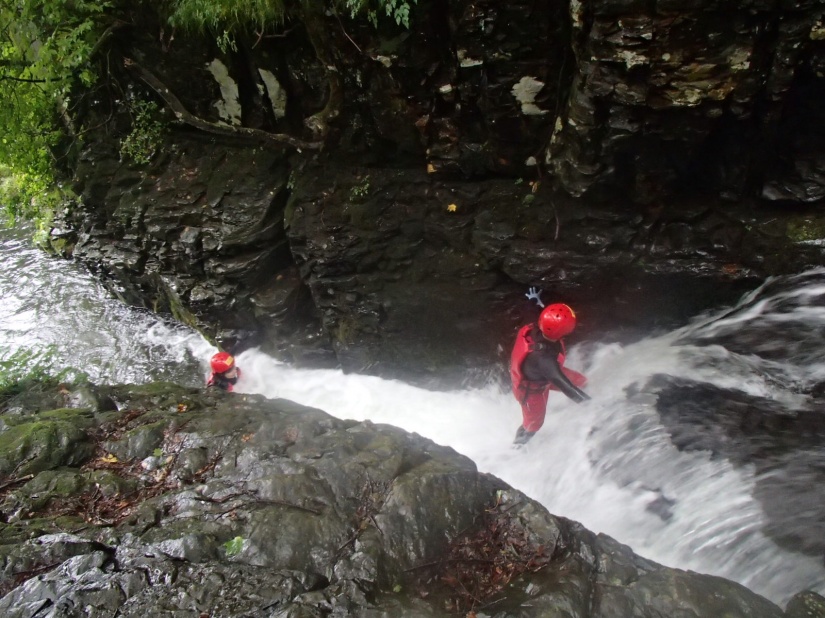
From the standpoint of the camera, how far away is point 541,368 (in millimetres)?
5613

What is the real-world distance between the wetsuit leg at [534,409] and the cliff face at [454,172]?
1204 mm

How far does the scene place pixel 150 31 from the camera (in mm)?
7922

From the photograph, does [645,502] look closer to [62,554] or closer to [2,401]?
[62,554]

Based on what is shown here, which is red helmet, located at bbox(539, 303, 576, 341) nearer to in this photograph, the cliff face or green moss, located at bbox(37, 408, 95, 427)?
the cliff face

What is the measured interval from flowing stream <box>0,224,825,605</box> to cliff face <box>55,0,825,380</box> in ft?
1.34

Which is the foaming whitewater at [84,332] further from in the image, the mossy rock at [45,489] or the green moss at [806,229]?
the green moss at [806,229]

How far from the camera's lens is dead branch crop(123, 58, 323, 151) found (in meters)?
7.89

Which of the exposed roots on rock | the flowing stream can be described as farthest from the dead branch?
the exposed roots on rock

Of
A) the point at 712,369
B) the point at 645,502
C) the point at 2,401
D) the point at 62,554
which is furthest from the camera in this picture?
the point at 2,401

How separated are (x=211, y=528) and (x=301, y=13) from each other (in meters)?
5.85

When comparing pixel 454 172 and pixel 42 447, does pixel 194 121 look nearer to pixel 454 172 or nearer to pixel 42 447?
pixel 454 172

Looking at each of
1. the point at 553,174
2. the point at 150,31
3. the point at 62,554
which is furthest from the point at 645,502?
the point at 150,31

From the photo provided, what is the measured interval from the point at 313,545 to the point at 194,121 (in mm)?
7019

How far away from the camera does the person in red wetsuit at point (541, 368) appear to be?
216 inches
